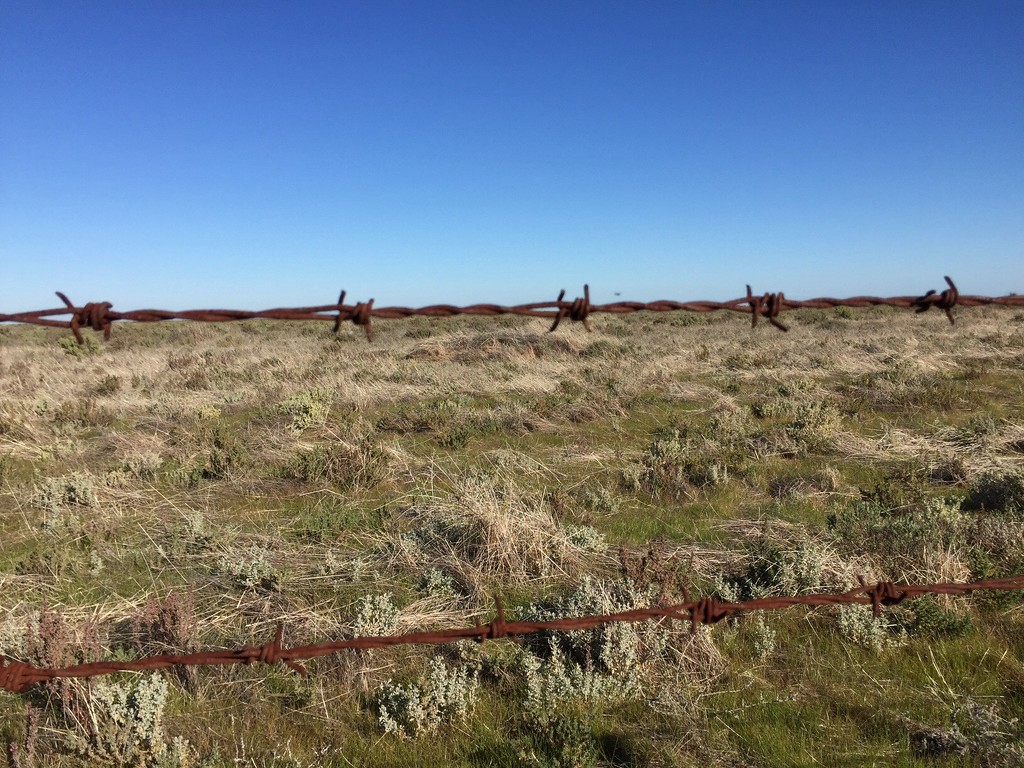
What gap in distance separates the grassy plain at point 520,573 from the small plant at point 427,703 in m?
0.01

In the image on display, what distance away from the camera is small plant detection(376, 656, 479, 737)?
2637 mm

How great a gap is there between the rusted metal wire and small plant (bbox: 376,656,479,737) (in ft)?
5.66

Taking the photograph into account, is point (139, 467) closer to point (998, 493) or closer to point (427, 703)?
point (427, 703)

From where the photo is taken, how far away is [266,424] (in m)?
8.77

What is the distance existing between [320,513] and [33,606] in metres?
2.07

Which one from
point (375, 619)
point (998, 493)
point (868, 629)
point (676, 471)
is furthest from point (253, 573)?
point (998, 493)

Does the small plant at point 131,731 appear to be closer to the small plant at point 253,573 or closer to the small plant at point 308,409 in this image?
the small plant at point 253,573

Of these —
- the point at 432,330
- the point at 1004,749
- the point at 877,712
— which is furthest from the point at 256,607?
the point at 432,330

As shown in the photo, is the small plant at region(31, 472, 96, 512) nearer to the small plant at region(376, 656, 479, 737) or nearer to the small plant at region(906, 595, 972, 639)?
the small plant at region(376, 656, 479, 737)

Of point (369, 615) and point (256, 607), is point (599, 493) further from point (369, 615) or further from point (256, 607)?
point (256, 607)

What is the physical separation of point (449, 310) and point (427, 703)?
186 cm

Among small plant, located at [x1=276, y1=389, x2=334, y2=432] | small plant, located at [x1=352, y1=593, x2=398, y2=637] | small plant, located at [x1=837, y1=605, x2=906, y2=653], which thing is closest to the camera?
small plant, located at [x1=837, y1=605, x2=906, y2=653]

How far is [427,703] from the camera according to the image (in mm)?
2721

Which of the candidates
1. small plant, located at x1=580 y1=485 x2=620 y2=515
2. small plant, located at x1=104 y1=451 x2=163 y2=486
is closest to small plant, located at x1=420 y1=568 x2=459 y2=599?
small plant, located at x1=580 y1=485 x2=620 y2=515
